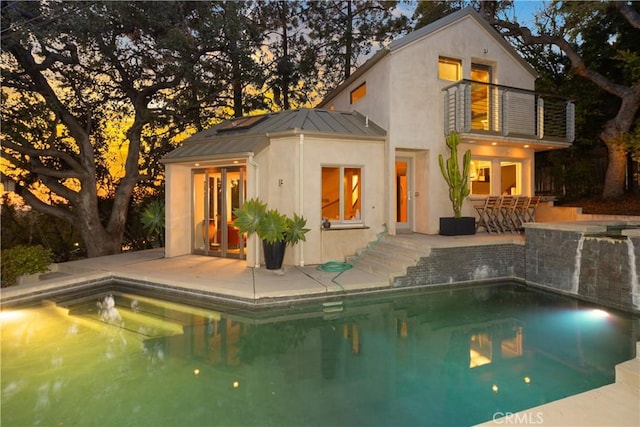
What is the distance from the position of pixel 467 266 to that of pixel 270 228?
4997 mm

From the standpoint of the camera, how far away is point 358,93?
13.3 metres

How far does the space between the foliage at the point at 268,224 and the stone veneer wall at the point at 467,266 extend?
267 cm

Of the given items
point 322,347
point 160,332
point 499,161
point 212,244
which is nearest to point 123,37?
point 212,244

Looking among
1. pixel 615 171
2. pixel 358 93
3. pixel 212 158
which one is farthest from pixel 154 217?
pixel 615 171

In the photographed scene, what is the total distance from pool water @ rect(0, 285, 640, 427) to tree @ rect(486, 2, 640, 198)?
28.5 feet

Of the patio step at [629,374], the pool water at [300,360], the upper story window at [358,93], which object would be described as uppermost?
the upper story window at [358,93]

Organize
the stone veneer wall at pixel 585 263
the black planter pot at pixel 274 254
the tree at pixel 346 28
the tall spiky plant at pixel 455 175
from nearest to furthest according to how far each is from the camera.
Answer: the stone veneer wall at pixel 585 263 < the black planter pot at pixel 274 254 < the tall spiky plant at pixel 455 175 < the tree at pixel 346 28

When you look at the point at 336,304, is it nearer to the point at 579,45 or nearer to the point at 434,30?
the point at 434,30

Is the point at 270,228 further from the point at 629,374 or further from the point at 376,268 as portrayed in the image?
the point at 629,374

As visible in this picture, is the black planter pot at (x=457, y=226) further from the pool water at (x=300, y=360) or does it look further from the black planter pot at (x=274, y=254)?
the black planter pot at (x=274, y=254)

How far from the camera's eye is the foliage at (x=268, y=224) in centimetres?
881

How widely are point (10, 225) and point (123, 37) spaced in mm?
8127

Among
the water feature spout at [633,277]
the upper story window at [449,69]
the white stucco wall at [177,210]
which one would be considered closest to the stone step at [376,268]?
the water feature spout at [633,277]

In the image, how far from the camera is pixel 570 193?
14.7m
